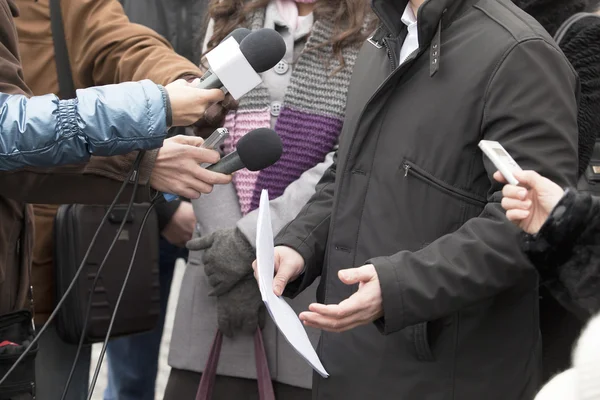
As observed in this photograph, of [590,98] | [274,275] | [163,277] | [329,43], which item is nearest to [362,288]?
[274,275]

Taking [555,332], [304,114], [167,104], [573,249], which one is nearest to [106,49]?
[304,114]

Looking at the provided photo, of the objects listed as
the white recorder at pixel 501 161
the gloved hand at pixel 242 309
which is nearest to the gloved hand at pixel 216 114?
the gloved hand at pixel 242 309

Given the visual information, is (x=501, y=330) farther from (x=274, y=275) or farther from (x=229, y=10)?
(x=229, y=10)

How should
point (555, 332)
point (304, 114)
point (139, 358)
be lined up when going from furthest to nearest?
point (139, 358) < point (304, 114) < point (555, 332)

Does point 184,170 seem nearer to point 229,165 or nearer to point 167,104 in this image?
point 229,165

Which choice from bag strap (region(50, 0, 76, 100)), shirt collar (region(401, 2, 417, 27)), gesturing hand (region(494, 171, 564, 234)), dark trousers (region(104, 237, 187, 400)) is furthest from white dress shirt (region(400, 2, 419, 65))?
dark trousers (region(104, 237, 187, 400))

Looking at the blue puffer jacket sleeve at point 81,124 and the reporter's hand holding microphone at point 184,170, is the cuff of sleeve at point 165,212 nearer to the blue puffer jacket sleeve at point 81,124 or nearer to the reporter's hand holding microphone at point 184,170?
the reporter's hand holding microphone at point 184,170

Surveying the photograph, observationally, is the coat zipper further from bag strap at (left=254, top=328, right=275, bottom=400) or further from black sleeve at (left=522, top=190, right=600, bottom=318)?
bag strap at (left=254, top=328, right=275, bottom=400)

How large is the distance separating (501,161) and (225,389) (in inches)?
56.2

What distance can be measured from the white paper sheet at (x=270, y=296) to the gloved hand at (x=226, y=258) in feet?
2.17

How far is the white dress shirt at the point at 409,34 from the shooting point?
2.22 m

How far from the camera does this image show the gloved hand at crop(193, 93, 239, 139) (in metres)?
2.87

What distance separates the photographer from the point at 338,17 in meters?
2.83

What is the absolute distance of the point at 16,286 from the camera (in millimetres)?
2361
